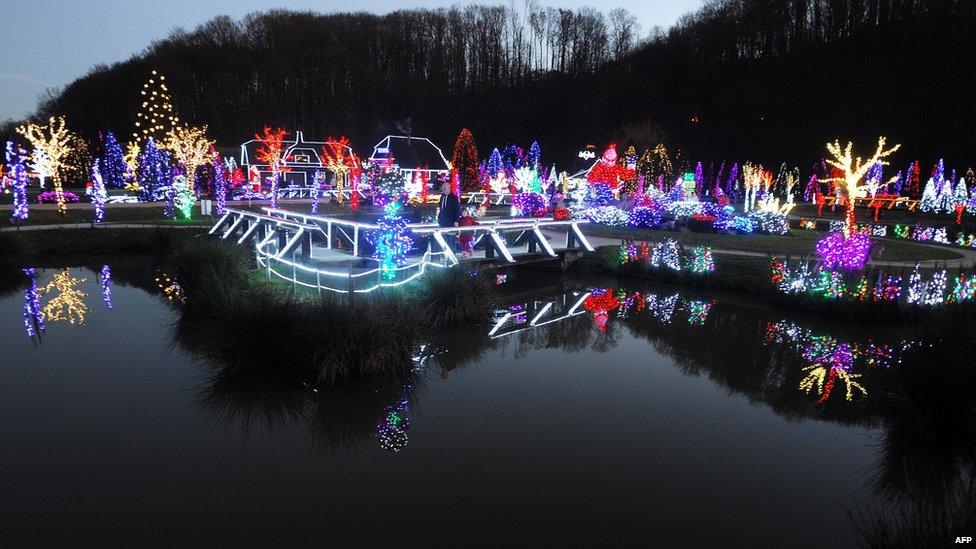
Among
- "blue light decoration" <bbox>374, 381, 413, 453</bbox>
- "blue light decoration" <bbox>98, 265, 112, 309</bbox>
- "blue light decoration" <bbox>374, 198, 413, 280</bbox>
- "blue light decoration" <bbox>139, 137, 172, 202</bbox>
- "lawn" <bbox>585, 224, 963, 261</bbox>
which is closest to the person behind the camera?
"blue light decoration" <bbox>374, 381, 413, 453</bbox>

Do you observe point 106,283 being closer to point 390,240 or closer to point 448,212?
point 390,240

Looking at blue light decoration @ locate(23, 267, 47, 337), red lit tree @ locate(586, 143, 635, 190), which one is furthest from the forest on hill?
blue light decoration @ locate(23, 267, 47, 337)

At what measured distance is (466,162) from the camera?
1645 inches

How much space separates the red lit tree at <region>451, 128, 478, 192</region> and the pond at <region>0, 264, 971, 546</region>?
1193 inches

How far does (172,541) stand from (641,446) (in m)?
3.75

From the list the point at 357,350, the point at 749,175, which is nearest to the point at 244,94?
the point at 749,175

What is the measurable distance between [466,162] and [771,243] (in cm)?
2648

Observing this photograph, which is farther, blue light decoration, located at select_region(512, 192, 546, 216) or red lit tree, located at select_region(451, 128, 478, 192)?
red lit tree, located at select_region(451, 128, 478, 192)

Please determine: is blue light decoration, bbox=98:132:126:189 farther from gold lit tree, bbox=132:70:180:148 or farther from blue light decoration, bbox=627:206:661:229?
blue light decoration, bbox=627:206:661:229

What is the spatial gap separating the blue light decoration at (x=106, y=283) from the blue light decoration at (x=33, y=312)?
3.24ft

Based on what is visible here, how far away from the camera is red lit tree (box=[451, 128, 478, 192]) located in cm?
3909

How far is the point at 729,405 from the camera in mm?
6793

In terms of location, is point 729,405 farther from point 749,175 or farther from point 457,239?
point 749,175

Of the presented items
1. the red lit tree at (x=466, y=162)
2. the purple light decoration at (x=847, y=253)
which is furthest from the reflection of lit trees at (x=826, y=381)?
the red lit tree at (x=466, y=162)
